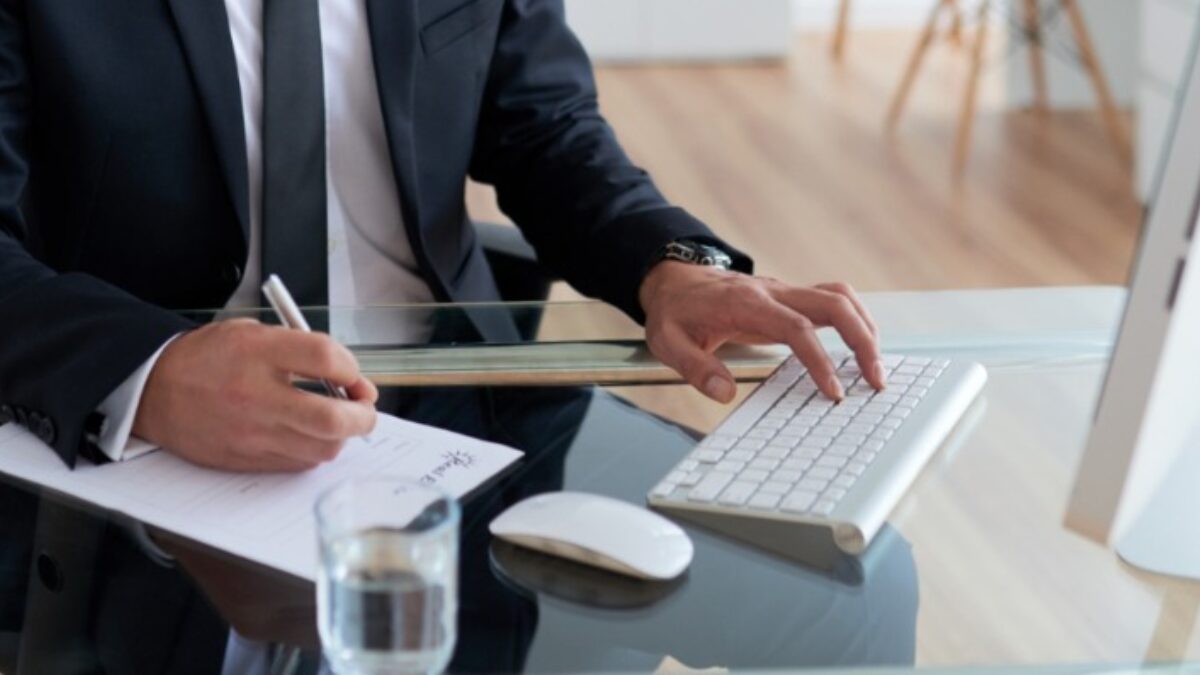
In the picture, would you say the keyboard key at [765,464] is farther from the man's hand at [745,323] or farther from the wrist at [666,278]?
the wrist at [666,278]

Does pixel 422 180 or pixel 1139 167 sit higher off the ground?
pixel 422 180

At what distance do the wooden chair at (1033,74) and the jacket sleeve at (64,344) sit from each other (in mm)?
3758

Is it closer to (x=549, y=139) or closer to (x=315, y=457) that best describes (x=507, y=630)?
(x=315, y=457)

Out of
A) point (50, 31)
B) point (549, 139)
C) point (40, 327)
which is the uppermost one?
point (50, 31)

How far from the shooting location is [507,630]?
102cm

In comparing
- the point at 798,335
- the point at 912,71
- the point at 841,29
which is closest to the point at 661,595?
the point at 798,335

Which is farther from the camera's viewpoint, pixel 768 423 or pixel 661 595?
A: pixel 768 423

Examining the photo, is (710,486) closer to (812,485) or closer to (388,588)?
(812,485)

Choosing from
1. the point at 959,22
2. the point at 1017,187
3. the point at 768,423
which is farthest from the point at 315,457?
the point at 959,22

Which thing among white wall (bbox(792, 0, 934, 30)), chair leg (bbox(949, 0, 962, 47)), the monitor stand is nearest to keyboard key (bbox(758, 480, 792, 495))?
the monitor stand

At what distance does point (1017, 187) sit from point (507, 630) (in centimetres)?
387

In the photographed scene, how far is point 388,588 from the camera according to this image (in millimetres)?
905

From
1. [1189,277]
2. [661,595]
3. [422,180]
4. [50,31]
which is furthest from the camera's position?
[422,180]

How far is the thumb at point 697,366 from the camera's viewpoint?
1.35 metres
